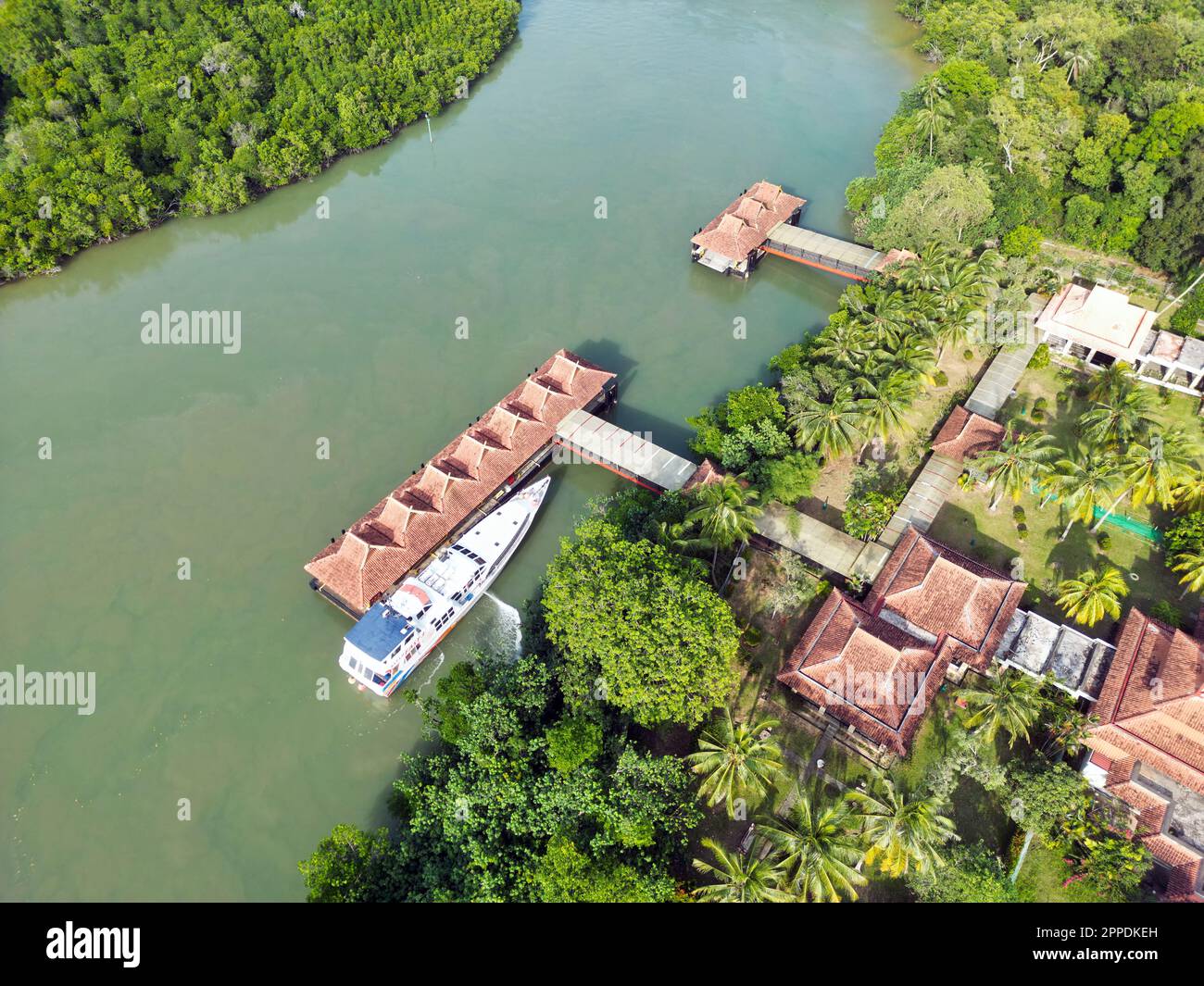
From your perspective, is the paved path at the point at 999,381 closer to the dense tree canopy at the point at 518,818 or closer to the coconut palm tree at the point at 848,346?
the coconut palm tree at the point at 848,346

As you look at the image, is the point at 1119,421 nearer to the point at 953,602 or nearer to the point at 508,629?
the point at 953,602

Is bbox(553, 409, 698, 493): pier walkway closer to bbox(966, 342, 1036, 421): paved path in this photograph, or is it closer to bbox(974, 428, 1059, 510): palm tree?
bbox(974, 428, 1059, 510): palm tree

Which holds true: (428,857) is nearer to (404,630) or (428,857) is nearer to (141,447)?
(404,630)

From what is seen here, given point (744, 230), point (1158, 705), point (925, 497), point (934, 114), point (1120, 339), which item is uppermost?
point (934, 114)

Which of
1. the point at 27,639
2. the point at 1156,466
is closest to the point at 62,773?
the point at 27,639

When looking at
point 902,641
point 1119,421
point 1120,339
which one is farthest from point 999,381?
point 902,641
